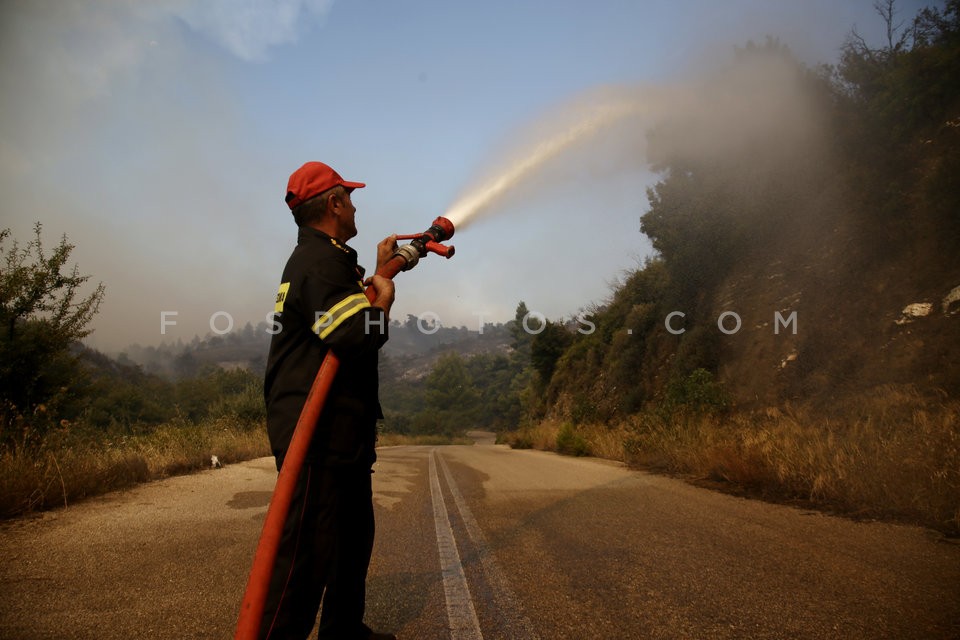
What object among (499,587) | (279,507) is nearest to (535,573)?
(499,587)

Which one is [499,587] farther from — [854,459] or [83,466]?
[83,466]

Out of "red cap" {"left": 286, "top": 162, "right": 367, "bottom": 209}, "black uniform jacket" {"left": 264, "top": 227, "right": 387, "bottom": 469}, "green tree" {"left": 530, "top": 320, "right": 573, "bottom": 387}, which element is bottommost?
"black uniform jacket" {"left": 264, "top": 227, "right": 387, "bottom": 469}

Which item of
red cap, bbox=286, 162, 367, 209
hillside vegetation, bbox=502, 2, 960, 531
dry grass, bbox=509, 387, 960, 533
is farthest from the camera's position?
hillside vegetation, bbox=502, 2, 960, 531

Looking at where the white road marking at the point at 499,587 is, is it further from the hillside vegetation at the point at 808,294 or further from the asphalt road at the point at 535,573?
the hillside vegetation at the point at 808,294

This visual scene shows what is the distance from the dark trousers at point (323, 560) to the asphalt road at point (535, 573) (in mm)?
541

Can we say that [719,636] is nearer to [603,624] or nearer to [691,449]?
[603,624]

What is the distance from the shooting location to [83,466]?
19.3 ft

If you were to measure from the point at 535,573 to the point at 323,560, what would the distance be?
5.76 ft

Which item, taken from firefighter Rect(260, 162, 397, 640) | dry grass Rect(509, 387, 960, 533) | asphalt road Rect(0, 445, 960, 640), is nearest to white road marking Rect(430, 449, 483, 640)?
asphalt road Rect(0, 445, 960, 640)

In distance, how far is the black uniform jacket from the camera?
186 cm

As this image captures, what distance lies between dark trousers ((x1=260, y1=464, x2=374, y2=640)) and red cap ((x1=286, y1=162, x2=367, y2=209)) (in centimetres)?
124

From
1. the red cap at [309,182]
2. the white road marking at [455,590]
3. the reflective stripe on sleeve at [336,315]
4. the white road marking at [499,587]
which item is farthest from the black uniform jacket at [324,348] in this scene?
the white road marking at [499,587]

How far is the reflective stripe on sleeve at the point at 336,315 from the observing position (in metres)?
1.84

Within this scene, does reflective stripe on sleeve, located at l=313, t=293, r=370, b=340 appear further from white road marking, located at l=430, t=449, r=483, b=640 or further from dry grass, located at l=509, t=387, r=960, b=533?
dry grass, located at l=509, t=387, r=960, b=533
